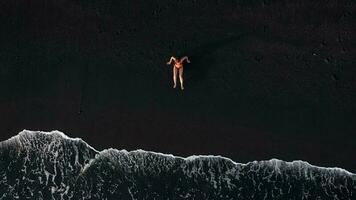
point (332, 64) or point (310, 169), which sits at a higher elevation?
point (332, 64)

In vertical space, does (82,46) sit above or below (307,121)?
above

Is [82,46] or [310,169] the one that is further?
[82,46]

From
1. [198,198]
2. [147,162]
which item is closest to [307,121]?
[198,198]

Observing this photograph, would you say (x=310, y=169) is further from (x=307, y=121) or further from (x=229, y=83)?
(x=229, y=83)

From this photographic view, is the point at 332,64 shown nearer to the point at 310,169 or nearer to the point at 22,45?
the point at 310,169

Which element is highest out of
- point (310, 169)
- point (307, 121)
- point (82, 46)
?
point (82, 46)

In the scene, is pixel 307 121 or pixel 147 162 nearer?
pixel 307 121

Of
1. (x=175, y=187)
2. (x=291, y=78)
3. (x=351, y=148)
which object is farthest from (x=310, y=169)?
(x=175, y=187)

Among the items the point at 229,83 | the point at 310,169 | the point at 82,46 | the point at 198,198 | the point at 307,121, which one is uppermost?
the point at 82,46
